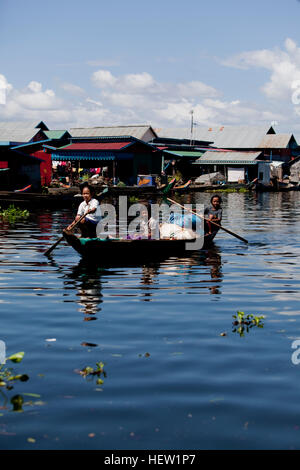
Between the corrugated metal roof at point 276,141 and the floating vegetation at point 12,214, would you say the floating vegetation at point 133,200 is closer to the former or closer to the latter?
the floating vegetation at point 12,214

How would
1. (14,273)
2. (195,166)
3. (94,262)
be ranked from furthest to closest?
(195,166), (94,262), (14,273)

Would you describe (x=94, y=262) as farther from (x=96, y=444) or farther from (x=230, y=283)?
(x=96, y=444)

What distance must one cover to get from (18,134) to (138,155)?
343 inches

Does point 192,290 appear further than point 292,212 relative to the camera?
No

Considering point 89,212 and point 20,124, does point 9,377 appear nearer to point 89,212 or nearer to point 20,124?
point 89,212

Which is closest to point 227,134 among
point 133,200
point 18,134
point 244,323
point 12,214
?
point 18,134

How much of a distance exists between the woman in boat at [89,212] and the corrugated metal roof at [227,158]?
36.8 m

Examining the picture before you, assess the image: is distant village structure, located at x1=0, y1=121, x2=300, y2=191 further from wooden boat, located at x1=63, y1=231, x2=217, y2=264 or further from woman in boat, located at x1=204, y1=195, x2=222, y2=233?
wooden boat, located at x1=63, y1=231, x2=217, y2=264

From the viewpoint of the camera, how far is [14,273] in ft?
34.8

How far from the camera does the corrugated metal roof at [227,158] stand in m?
48.2

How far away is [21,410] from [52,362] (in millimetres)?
1078

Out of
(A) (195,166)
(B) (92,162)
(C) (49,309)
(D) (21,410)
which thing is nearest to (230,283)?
(C) (49,309)

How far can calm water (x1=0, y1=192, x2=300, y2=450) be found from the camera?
423cm
